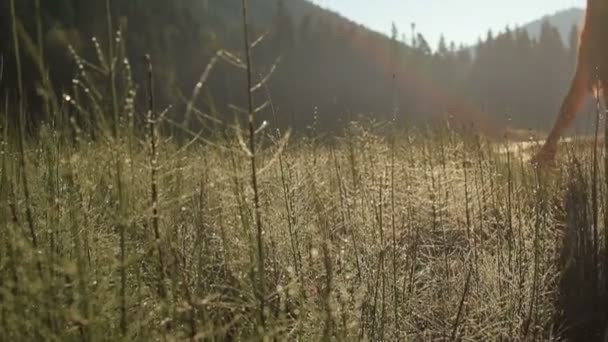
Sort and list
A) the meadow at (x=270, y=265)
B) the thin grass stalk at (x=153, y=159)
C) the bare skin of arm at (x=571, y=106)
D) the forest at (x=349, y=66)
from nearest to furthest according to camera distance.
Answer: the thin grass stalk at (x=153, y=159) → the meadow at (x=270, y=265) → the bare skin of arm at (x=571, y=106) → the forest at (x=349, y=66)

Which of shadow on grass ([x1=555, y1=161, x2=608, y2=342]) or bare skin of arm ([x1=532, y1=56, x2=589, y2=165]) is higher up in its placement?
bare skin of arm ([x1=532, y1=56, x2=589, y2=165])

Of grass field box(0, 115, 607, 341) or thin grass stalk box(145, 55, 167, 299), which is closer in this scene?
thin grass stalk box(145, 55, 167, 299)

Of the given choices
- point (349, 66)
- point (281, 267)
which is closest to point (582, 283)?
point (281, 267)

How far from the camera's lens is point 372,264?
1510 millimetres

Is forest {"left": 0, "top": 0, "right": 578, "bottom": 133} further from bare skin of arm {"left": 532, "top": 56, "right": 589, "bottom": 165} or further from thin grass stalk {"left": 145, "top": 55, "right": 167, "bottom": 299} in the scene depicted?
thin grass stalk {"left": 145, "top": 55, "right": 167, "bottom": 299}

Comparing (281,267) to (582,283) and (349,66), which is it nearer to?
(582,283)

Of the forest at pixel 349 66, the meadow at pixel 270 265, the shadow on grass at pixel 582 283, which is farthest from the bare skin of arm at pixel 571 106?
the forest at pixel 349 66

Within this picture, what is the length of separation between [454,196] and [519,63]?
53041 mm

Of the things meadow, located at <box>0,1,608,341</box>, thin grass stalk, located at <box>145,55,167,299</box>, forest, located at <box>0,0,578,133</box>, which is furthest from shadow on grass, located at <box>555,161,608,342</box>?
forest, located at <box>0,0,578,133</box>

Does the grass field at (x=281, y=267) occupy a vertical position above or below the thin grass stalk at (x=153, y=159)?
below

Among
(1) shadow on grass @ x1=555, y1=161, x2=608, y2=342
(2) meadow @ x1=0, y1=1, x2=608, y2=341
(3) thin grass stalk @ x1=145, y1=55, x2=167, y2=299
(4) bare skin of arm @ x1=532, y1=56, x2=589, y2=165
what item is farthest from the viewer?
(4) bare skin of arm @ x1=532, y1=56, x2=589, y2=165

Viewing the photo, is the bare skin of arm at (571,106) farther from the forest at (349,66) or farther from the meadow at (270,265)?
the forest at (349,66)

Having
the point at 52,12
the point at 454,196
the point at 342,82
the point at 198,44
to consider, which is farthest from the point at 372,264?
the point at 342,82

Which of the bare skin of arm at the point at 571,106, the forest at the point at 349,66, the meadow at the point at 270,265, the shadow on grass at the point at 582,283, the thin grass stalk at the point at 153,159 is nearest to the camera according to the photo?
the thin grass stalk at the point at 153,159
